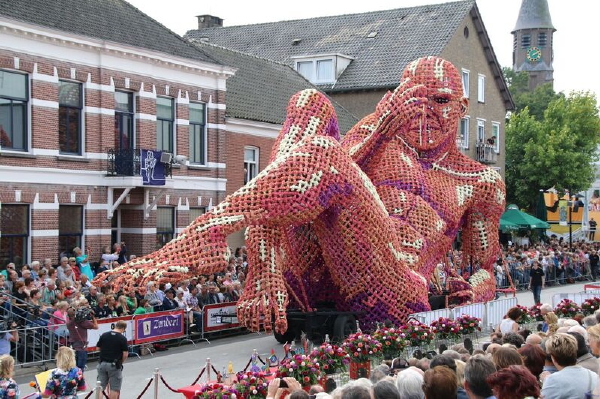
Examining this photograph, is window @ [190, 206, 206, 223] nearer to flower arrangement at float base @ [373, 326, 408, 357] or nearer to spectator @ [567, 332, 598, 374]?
flower arrangement at float base @ [373, 326, 408, 357]

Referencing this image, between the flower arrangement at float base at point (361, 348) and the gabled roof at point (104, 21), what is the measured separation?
13556mm

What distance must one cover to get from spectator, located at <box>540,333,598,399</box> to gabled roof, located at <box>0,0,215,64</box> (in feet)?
59.1

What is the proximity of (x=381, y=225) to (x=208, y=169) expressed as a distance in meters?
13.1

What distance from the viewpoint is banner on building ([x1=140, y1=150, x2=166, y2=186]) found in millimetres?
25453

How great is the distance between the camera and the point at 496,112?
46906 mm

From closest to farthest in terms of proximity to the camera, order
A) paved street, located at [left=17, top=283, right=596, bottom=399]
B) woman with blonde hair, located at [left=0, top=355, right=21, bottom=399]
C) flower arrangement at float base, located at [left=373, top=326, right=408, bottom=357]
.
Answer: woman with blonde hair, located at [left=0, top=355, right=21, bottom=399], flower arrangement at float base, located at [left=373, top=326, right=408, bottom=357], paved street, located at [left=17, top=283, right=596, bottom=399]

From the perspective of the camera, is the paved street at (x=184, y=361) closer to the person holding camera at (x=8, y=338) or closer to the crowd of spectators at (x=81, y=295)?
the person holding camera at (x=8, y=338)

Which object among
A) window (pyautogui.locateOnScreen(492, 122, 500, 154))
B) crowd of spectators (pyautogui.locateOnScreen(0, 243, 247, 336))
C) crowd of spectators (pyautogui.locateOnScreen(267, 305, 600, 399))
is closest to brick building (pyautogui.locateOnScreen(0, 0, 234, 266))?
crowd of spectators (pyautogui.locateOnScreen(0, 243, 247, 336))

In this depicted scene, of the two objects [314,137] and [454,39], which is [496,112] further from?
[314,137]

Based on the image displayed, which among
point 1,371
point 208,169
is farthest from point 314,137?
point 208,169

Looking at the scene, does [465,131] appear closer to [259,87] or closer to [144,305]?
[259,87]

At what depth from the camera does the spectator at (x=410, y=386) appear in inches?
290

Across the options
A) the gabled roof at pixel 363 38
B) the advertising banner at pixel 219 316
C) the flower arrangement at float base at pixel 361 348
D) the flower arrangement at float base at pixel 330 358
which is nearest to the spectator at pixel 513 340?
the flower arrangement at float base at pixel 330 358

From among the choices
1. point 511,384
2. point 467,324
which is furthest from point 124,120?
point 511,384
